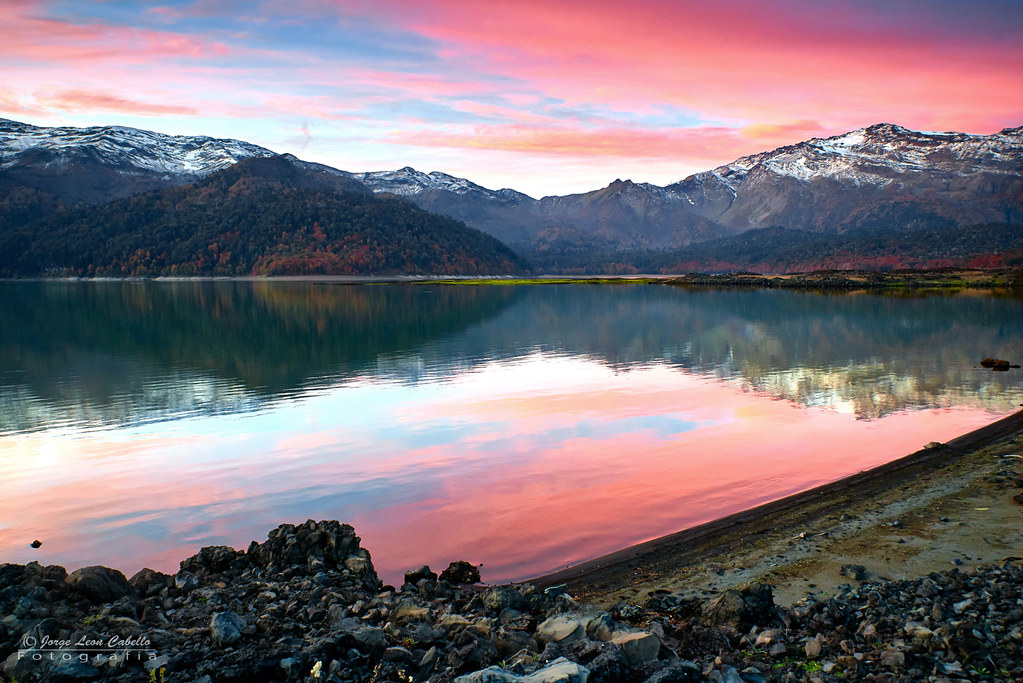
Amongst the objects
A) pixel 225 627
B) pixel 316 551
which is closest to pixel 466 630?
pixel 225 627

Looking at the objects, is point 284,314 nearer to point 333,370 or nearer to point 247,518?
point 333,370

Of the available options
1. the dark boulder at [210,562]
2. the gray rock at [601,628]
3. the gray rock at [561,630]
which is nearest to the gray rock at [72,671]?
the dark boulder at [210,562]

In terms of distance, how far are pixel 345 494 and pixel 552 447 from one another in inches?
289

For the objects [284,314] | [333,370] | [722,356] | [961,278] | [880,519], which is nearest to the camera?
[880,519]

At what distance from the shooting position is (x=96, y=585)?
34.7ft

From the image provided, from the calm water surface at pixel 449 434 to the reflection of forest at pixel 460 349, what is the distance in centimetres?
32

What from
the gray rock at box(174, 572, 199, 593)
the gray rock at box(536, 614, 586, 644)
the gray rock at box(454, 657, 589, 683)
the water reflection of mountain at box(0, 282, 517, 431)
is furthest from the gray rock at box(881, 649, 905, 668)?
the water reflection of mountain at box(0, 282, 517, 431)

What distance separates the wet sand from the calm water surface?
1.31 m

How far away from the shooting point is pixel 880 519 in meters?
14.6

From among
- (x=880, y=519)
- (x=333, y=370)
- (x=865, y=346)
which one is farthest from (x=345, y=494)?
(x=865, y=346)

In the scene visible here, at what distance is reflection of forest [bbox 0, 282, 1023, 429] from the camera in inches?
1283

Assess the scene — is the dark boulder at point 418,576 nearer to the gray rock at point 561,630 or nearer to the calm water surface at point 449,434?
the calm water surface at point 449,434

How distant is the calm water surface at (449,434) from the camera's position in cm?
1608

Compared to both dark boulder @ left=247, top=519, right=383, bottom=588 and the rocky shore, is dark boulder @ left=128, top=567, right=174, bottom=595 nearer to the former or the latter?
the rocky shore
